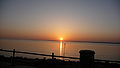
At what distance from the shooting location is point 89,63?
13.5 feet

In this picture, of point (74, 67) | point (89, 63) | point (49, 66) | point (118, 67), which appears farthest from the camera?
point (118, 67)

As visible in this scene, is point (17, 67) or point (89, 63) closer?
point (89, 63)

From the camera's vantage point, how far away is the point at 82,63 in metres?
4.17

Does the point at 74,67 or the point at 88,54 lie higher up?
the point at 88,54

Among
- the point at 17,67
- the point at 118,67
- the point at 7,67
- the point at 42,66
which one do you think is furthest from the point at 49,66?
the point at 118,67

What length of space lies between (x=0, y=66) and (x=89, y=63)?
5.44 metres

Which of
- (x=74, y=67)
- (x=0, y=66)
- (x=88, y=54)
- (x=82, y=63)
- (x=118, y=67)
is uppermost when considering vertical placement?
(x=88, y=54)

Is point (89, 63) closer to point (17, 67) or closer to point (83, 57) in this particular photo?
point (83, 57)

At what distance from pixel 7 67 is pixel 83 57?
4.89 metres

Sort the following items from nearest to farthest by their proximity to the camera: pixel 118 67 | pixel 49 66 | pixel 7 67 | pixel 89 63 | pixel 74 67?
1. pixel 89 63
2. pixel 7 67
3. pixel 49 66
4. pixel 74 67
5. pixel 118 67

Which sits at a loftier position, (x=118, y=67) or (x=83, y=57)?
(x=83, y=57)

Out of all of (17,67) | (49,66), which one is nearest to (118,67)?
(49,66)

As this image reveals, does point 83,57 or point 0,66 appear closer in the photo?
point 83,57

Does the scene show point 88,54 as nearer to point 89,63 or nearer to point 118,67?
point 89,63
